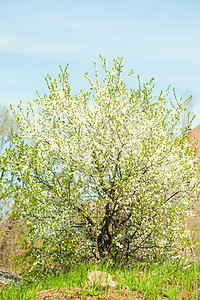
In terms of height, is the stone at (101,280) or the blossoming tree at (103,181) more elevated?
the blossoming tree at (103,181)

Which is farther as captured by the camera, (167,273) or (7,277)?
(7,277)

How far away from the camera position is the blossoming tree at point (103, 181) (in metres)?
6.41

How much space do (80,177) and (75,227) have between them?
1426mm

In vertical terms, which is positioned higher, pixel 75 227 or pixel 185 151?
pixel 185 151

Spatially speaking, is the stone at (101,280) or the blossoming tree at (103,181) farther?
the blossoming tree at (103,181)

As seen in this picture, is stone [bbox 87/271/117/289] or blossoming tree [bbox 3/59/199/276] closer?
stone [bbox 87/271/117/289]

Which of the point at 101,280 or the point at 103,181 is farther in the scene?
the point at 103,181

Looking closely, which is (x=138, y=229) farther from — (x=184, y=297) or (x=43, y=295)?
(x=43, y=295)

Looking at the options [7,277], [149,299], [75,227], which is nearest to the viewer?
[149,299]

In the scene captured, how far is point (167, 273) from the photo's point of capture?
17.3 feet

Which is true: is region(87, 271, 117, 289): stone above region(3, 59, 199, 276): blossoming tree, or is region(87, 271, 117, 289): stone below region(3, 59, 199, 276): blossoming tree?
below

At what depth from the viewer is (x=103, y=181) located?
6.42 metres

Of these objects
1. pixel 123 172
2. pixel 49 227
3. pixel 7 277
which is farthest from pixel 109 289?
pixel 7 277

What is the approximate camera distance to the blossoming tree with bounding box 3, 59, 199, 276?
21.0 feet
